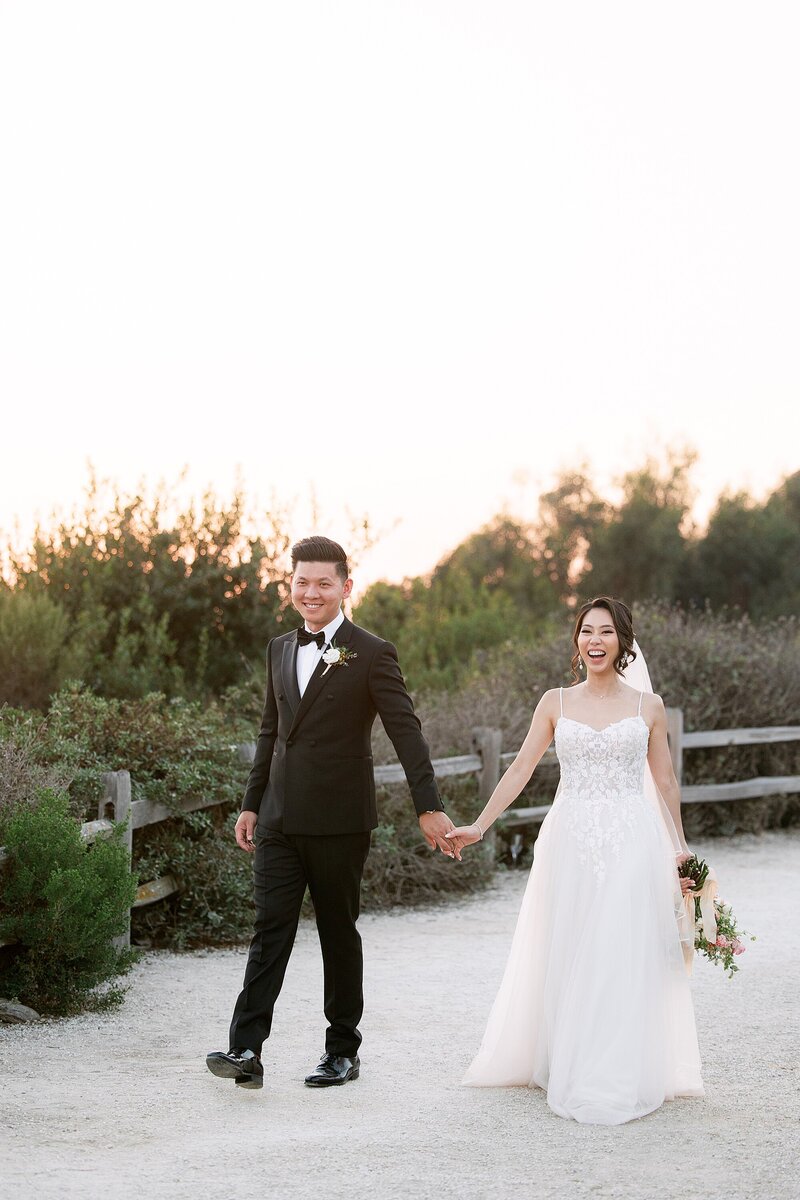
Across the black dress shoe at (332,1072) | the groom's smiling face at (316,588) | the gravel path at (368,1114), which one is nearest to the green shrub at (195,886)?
the gravel path at (368,1114)

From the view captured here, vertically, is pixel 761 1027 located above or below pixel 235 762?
below

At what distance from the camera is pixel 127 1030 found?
21.2 feet

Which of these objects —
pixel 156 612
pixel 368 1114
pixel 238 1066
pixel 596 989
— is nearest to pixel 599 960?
pixel 596 989

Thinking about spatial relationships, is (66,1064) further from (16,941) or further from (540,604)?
(540,604)

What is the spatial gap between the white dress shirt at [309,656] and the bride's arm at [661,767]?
52.2 inches

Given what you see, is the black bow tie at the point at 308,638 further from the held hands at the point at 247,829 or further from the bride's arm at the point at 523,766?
the bride's arm at the point at 523,766

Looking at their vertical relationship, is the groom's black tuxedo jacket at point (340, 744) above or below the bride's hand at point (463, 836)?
above

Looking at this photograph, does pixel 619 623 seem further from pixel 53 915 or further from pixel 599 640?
pixel 53 915

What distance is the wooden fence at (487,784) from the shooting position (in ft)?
25.7

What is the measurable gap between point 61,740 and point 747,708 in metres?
8.73

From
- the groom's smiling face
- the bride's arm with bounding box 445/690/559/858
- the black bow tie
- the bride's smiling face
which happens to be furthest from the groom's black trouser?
the bride's smiling face

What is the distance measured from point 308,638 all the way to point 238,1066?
162cm

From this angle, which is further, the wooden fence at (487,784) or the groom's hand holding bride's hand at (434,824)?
the wooden fence at (487,784)

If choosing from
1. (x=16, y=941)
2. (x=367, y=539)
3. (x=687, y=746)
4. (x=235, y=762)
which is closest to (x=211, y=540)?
(x=367, y=539)
